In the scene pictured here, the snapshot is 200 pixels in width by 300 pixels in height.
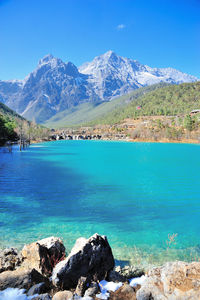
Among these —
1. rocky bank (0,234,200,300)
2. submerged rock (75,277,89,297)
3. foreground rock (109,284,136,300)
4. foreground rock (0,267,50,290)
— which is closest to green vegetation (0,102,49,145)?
rocky bank (0,234,200,300)

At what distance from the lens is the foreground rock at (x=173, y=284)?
6.59m

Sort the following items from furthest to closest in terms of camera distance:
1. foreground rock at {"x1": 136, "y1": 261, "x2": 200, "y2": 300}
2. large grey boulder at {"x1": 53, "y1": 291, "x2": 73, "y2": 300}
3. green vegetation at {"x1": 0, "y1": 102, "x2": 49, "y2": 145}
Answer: green vegetation at {"x1": 0, "y1": 102, "x2": 49, "y2": 145} < large grey boulder at {"x1": 53, "y1": 291, "x2": 73, "y2": 300} < foreground rock at {"x1": 136, "y1": 261, "x2": 200, "y2": 300}

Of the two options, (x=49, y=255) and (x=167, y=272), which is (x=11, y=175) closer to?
(x=49, y=255)

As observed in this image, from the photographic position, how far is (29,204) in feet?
73.6

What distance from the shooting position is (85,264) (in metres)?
8.84

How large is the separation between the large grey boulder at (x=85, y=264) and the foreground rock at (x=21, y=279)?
62cm

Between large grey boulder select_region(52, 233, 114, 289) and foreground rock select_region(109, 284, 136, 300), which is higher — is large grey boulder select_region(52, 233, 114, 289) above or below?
above

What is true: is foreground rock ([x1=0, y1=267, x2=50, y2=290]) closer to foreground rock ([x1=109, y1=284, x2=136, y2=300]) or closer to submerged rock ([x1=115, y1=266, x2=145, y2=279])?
foreground rock ([x1=109, y1=284, x2=136, y2=300])

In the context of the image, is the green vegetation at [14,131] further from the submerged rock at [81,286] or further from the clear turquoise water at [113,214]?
the submerged rock at [81,286]

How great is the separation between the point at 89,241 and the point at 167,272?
340 centimetres

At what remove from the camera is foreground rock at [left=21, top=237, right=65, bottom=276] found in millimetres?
9109

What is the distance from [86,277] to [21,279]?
7.71 feet

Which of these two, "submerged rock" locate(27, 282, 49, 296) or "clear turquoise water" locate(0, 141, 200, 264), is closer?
"submerged rock" locate(27, 282, 49, 296)

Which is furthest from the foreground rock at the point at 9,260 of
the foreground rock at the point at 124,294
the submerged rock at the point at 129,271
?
the submerged rock at the point at 129,271
